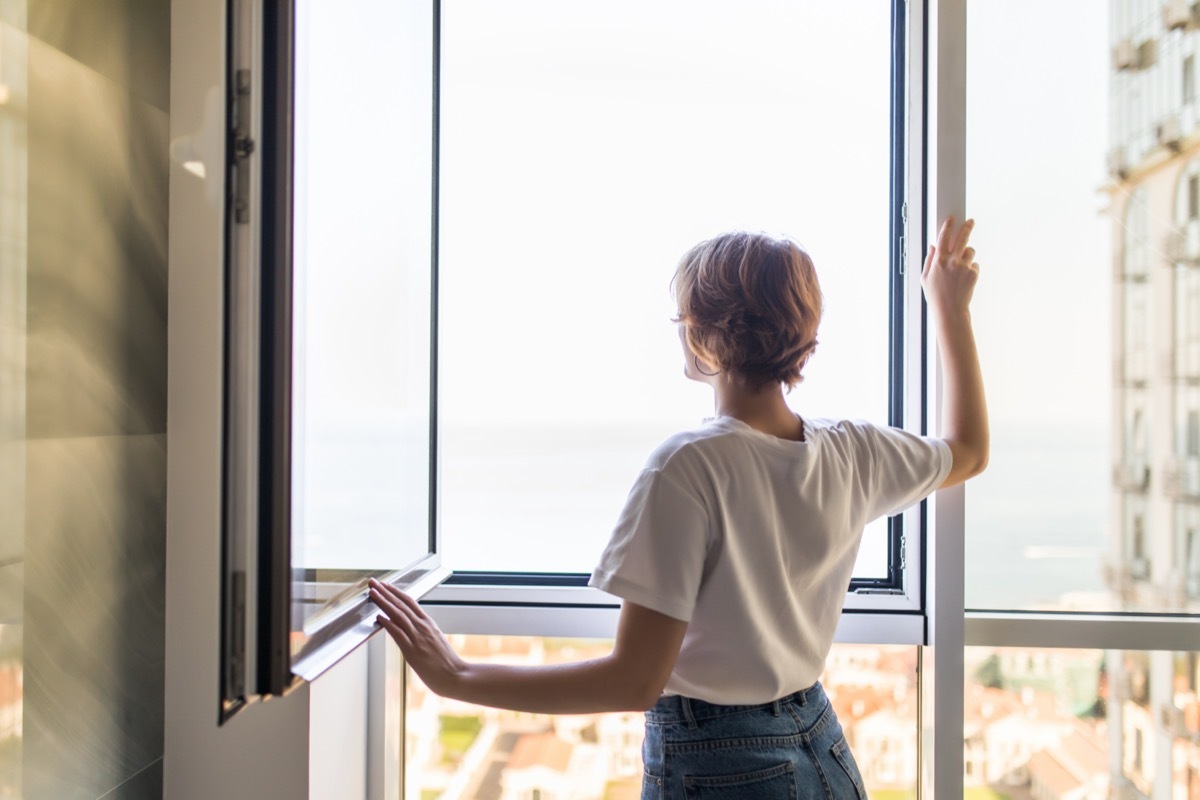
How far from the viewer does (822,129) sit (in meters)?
1.32

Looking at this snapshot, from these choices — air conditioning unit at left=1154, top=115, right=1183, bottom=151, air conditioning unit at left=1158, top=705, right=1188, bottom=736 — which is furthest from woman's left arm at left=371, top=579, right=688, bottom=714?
air conditioning unit at left=1154, top=115, right=1183, bottom=151

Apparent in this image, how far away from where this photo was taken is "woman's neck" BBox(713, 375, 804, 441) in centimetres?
95

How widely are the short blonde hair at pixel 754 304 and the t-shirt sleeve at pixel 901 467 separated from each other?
18 cm

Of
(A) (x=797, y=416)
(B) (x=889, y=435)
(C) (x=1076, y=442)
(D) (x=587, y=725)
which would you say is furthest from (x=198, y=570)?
(C) (x=1076, y=442)

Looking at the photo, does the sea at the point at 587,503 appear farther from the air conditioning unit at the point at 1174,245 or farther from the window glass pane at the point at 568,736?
the air conditioning unit at the point at 1174,245

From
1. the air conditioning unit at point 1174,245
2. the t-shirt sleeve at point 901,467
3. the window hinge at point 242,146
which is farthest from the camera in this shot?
the air conditioning unit at point 1174,245

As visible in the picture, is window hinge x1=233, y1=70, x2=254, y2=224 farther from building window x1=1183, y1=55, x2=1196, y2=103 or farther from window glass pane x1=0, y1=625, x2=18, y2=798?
building window x1=1183, y1=55, x2=1196, y2=103

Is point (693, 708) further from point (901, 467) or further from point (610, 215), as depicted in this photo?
point (610, 215)

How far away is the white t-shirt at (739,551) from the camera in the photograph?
862mm

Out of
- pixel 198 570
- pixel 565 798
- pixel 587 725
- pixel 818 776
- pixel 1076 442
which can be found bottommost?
pixel 565 798

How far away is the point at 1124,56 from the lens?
126 centimetres

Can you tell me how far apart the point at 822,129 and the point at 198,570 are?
46.1 inches

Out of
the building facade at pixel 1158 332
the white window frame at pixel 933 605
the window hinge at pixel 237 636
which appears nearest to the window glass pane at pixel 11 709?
the window hinge at pixel 237 636

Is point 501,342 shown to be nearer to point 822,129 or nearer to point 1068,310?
point 822,129
